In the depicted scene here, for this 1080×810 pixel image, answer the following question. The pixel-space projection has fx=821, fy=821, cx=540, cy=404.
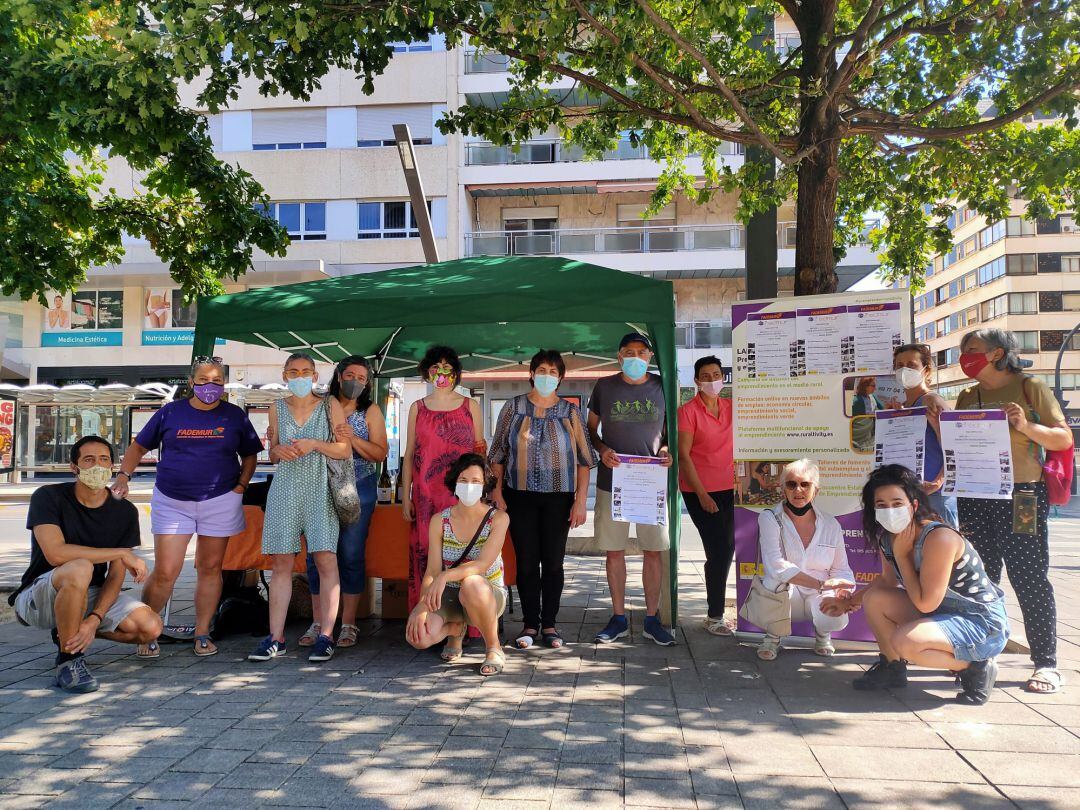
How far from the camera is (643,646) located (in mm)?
5469

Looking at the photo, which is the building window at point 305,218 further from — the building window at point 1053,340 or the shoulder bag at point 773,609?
the building window at point 1053,340

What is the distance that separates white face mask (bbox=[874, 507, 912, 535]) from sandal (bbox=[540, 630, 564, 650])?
7.43 feet

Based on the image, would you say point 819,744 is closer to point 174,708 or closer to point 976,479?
point 976,479

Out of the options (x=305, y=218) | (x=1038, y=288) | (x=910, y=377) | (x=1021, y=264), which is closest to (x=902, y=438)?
(x=910, y=377)

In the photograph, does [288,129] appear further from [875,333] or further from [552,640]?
[875,333]

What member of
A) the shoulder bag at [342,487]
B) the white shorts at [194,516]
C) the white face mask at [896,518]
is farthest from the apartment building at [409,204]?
the white face mask at [896,518]

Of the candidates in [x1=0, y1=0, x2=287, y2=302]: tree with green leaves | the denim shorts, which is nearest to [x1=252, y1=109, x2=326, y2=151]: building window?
[x1=0, y1=0, x2=287, y2=302]: tree with green leaves

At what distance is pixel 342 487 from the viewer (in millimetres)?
5289

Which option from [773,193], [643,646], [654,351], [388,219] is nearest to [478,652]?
[643,646]

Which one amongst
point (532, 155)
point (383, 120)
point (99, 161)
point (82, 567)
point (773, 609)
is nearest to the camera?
point (82, 567)

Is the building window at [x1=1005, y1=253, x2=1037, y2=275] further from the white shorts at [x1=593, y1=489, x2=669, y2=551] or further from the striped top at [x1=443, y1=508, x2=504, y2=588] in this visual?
the striped top at [x1=443, y1=508, x2=504, y2=588]

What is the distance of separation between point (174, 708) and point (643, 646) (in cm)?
286

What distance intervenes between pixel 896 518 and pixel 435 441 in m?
2.80

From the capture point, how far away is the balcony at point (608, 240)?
25.8m
